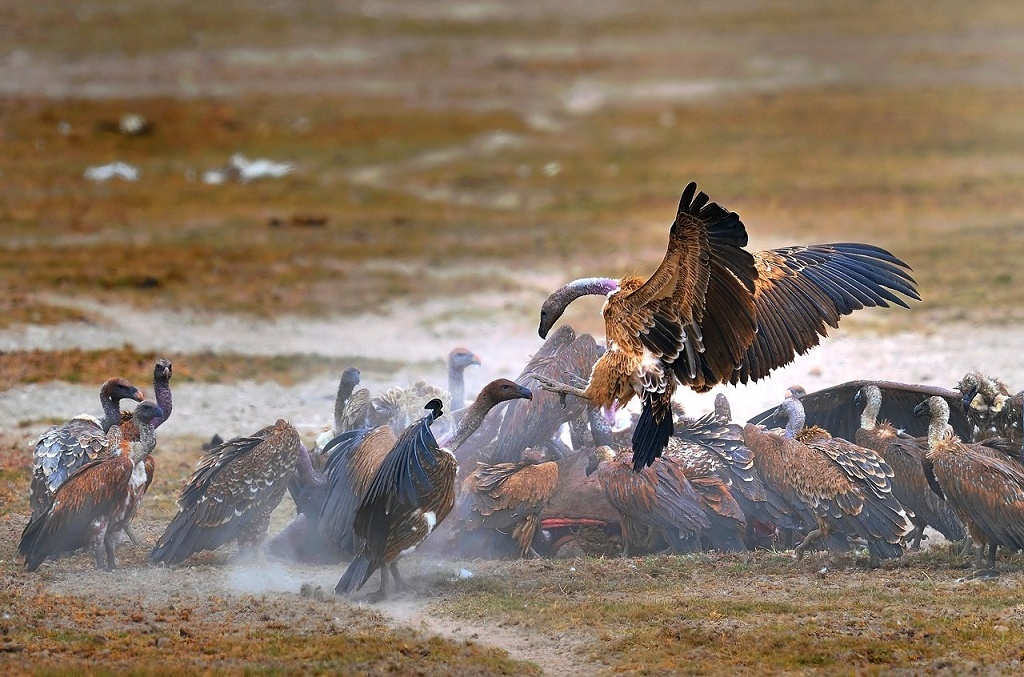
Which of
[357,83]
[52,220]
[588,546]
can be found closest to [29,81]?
[357,83]

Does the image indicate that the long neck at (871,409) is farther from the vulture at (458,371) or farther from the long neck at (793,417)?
the vulture at (458,371)

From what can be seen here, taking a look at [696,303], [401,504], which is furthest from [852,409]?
[401,504]

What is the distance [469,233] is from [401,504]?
46.6ft

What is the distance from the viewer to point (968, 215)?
23344mm

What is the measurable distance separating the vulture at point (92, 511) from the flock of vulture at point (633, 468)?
0.02m

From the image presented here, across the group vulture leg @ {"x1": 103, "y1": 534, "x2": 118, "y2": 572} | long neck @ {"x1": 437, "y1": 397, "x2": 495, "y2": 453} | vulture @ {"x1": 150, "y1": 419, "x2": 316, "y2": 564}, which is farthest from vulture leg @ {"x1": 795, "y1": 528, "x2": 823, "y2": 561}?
vulture leg @ {"x1": 103, "y1": 534, "x2": 118, "y2": 572}

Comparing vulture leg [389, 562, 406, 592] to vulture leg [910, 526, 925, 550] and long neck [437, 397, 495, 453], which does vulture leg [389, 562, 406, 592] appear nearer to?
long neck [437, 397, 495, 453]

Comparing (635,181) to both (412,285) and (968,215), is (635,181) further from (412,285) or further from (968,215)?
(412,285)

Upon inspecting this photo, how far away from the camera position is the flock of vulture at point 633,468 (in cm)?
884

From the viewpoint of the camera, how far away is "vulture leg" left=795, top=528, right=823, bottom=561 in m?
9.52

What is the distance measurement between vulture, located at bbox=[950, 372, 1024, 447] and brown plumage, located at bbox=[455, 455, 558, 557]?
342cm

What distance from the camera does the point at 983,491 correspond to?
8906 mm

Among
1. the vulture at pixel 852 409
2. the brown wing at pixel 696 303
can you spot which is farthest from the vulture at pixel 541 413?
the brown wing at pixel 696 303

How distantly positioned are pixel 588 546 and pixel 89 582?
3606mm
